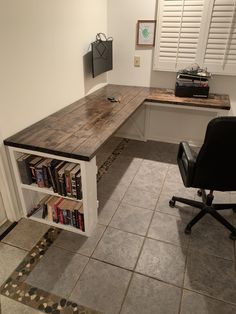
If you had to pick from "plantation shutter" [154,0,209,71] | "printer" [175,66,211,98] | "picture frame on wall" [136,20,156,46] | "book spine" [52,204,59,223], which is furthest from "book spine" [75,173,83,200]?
"picture frame on wall" [136,20,156,46]

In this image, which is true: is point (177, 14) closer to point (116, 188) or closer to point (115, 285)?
point (116, 188)

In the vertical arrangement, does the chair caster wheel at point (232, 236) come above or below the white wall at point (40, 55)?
below

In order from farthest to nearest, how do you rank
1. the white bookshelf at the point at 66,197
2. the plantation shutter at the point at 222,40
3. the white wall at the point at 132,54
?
the white wall at the point at 132,54 < the plantation shutter at the point at 222,40 < the white bookshelf at the point at 66,197

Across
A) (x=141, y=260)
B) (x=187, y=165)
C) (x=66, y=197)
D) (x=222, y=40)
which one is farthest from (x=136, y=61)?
(x=141, y=260)

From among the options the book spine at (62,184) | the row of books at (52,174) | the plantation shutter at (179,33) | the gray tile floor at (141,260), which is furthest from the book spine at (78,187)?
the plantation shutter at (179,33)

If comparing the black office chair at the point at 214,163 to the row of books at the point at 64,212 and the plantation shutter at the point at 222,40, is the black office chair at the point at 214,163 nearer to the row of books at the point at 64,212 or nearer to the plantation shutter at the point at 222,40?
the row of books at the point at 64,212

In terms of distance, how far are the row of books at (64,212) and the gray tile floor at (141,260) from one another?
10cm

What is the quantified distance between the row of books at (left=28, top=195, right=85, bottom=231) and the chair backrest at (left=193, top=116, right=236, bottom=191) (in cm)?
91

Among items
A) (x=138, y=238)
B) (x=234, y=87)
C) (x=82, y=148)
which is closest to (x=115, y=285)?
(x=138, y=238)

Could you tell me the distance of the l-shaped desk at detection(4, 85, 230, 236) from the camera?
1692 millimetres

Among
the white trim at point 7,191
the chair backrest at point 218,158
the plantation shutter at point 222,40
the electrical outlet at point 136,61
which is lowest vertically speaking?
the white trim at point 7,191

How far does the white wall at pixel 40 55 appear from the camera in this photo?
1702mm

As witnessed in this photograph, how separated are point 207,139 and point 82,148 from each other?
0.83 metres

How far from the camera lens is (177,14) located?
106 inches
